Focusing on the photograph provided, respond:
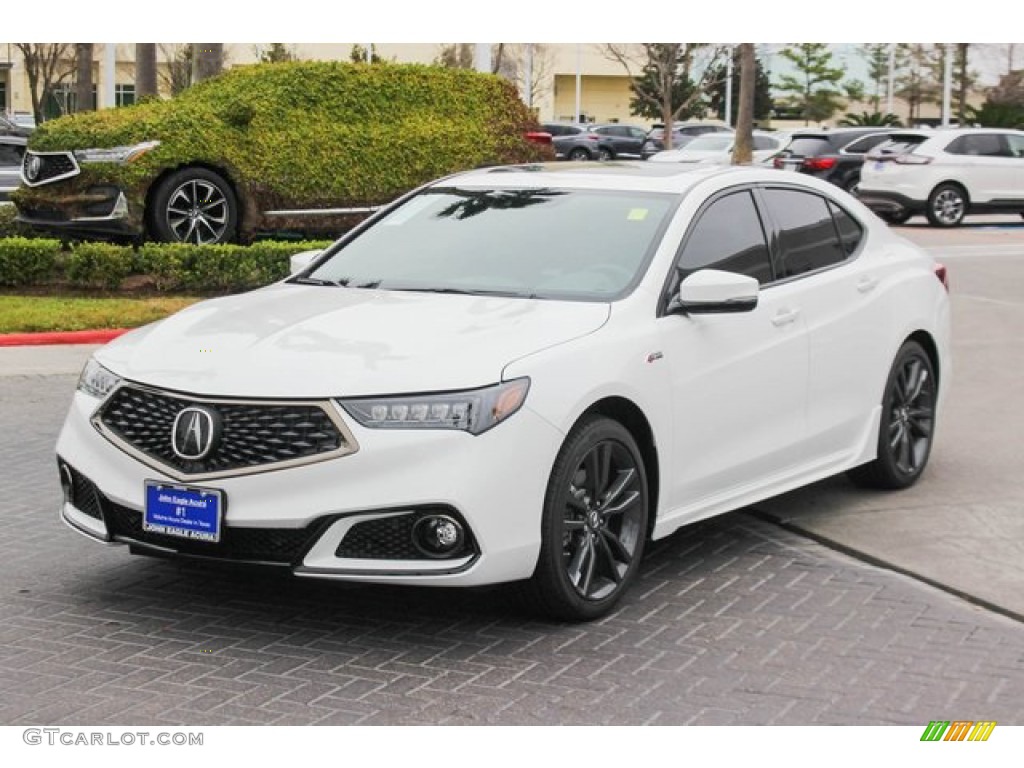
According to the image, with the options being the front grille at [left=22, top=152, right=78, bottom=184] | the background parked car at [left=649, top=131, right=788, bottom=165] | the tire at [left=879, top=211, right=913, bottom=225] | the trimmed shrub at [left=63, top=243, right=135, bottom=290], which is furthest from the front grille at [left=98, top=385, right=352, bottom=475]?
the background parked car at [left=649, top=131, right=788, bottom=165]

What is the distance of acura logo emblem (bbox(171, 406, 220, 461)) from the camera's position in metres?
5.62

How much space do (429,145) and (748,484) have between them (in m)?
11.7

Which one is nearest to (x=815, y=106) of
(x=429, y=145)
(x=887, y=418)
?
(x=429, y=145)

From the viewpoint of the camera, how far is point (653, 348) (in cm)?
638

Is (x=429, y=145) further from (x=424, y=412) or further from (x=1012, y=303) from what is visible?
(x=424, y=412)

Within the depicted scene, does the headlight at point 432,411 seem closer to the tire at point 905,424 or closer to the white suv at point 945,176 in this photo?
the tire at point 905,424

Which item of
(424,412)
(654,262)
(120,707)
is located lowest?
(120,707)

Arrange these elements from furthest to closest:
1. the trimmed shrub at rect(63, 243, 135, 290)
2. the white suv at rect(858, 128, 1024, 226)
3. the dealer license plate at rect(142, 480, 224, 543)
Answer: the white suv at rect(858, 128, 1024, 226), the trimmed shrub at rect(63, 243, 135, 290), the dealer license plate at rect(142, 480, 224, 543)

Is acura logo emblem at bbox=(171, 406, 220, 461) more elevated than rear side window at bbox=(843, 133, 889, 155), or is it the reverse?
rear side window at bbox=(843, 133, 889, 155)

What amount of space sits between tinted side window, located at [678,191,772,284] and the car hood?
28.2 inches

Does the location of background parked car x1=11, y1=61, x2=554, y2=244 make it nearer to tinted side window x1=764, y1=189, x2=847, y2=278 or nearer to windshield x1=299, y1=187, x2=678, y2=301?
windshield x1=299, y1=187, x2=678, y2=301

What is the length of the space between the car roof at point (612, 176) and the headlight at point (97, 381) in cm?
211

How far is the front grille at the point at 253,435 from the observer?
18.2ft

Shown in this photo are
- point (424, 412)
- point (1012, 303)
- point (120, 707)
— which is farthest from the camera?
point (1012, 303)
